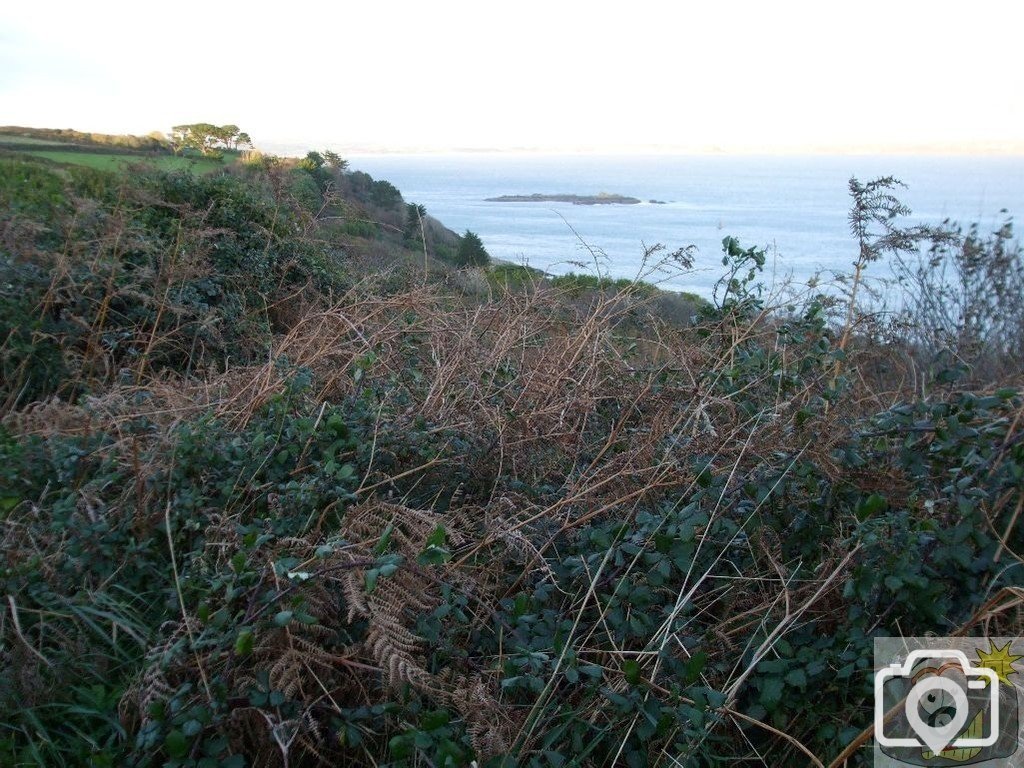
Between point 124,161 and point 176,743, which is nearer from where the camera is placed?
point 176,743

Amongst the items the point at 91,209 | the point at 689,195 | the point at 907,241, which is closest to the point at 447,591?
the point at 907,241

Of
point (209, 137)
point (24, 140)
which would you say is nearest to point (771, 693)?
point (209, 137)

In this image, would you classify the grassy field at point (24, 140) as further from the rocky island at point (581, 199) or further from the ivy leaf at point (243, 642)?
the ivy leaf at point (243, 642)

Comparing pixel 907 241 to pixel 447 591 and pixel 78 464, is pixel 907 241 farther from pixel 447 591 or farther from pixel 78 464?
pixel 78 464

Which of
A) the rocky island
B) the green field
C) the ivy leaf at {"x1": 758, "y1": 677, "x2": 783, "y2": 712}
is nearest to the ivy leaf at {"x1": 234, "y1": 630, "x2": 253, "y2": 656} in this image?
the ivy leaf at {"x1": 758, "y1": 677, "x2": 783, "y2": 712}

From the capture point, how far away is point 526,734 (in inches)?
99.8

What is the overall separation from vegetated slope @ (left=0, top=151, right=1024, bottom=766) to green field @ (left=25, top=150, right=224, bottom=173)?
5.08 m

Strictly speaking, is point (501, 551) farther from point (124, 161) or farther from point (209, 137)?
point (209, 137)

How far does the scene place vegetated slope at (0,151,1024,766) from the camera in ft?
8.25

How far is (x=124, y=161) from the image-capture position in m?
9.45

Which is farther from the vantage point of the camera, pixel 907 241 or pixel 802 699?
pixel 907 241

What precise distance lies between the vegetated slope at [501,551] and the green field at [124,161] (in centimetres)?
508

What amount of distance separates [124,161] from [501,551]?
328 inches

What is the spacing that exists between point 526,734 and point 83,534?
1.81 metres
